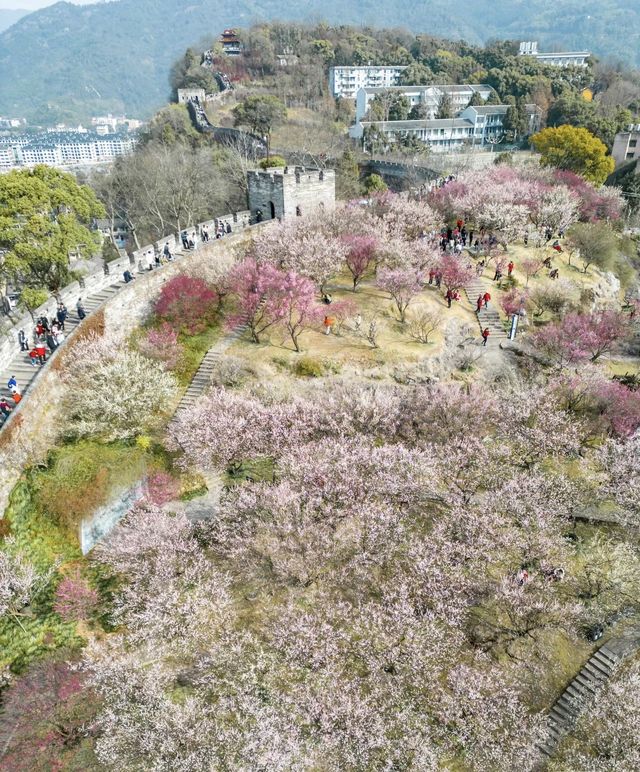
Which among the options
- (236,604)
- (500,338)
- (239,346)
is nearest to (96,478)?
(236,604)

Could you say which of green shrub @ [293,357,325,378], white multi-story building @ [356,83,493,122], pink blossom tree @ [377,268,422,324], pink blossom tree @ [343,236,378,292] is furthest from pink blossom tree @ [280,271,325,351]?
white multi-story building @ [356,83,493,122]

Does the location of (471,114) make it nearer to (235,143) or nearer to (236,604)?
(235,143)

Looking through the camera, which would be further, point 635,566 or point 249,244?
point 249,244

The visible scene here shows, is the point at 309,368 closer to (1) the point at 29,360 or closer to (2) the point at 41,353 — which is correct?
(2) the point at 41,353

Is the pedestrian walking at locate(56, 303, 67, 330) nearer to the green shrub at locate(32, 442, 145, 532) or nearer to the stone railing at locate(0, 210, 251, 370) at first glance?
the stone railing at locate(0, 210, 251, 370)

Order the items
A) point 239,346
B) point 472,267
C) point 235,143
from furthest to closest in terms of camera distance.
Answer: point 235,143, point 472,267, point 239,346

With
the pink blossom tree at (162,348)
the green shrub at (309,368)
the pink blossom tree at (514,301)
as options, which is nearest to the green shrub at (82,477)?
the pink blossom tree at (162,348)
